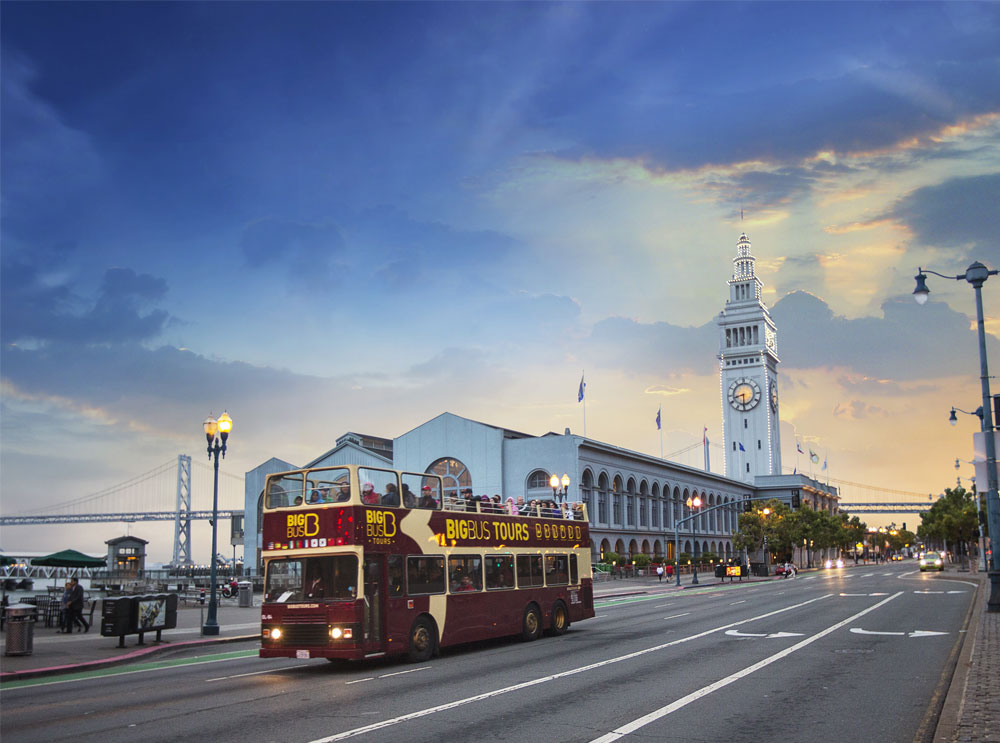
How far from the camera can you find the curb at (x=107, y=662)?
18.3 m

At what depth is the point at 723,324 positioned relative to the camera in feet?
577

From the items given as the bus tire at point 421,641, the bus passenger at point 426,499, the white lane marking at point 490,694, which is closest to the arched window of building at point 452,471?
the white lane marking at point 490,694

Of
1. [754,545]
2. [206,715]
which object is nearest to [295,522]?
[206,715]

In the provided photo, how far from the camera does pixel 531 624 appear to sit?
23875mm

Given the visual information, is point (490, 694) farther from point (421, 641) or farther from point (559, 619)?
point (559, 619)

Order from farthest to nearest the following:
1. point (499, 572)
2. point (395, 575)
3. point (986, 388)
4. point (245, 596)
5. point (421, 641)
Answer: point (245, 596)
point (986, 388)
point (499, 572)
point (421, 641)
point (395, 575)

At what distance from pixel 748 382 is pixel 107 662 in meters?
155

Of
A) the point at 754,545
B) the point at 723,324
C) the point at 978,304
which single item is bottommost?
the point at 754,545

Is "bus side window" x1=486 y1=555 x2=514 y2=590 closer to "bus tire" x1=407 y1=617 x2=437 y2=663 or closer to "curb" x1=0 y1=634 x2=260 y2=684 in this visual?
"bus tire" x1=407 y1=617 x2=437 y2=663

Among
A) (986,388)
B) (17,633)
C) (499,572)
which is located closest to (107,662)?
(17,633)

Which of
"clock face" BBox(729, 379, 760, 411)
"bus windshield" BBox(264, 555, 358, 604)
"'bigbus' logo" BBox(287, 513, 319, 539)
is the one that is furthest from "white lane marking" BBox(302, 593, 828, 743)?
"clock face" BBox(729, 379, 760, 411)

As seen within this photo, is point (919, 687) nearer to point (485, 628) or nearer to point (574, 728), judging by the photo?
point (574, 728)

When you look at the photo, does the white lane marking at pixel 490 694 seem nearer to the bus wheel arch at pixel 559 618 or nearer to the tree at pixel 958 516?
the bus wheel arch at pixel 559 618

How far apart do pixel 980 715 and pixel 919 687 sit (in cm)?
355
